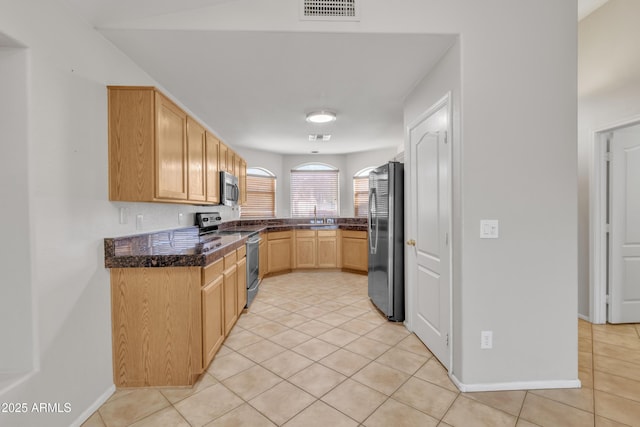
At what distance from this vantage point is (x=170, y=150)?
230 cm

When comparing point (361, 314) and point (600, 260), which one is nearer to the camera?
point (600, 260)

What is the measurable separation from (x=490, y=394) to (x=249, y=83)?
123 inches

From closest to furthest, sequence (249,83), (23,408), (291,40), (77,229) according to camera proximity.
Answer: (23,408)
(77,229)
(291,40)
(249,83)

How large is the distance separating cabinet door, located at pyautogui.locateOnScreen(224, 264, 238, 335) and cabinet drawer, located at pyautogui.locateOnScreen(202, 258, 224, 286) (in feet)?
0.57

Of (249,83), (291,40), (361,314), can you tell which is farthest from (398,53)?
(361,314)

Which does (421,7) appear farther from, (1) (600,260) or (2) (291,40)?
(1) (600,260)

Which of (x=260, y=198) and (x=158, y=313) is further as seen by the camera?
(x=260, y=198)

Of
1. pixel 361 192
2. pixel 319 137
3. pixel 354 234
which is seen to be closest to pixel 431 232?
pixel 319 137

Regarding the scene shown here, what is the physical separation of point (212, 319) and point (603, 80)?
4.27 metres

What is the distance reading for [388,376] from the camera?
2164 mm

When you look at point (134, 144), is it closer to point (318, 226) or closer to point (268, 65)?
point (268, 65)

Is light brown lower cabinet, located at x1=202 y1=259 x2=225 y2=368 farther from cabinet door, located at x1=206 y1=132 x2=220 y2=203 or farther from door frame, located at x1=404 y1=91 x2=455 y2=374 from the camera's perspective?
door frame, located at x1=404 y1=91 x2=455 y2=374

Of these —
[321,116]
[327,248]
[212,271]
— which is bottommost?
[327,248]

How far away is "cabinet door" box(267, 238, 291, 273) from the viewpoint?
17.6 ft
